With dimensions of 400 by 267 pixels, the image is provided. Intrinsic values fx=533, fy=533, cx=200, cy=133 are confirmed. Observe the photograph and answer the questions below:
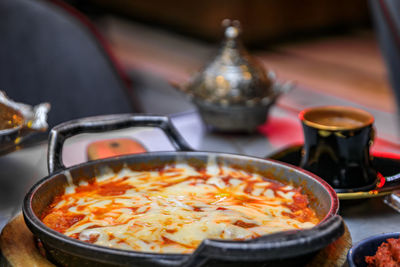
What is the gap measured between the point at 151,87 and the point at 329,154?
3480 millimetres

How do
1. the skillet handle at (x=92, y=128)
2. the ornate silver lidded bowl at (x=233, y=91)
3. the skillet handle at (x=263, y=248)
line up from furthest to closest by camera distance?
1. the ornate silver lidded bowl at (x=233, y=91)
2. the skillet handle at (x=92, y=128)
3. the skillet handle at (x=263, y=248)

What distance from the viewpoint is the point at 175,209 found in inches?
26.6

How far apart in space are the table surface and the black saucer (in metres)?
0.05

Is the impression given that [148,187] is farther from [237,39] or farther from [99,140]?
[237,39]

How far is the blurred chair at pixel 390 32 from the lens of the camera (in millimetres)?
1852

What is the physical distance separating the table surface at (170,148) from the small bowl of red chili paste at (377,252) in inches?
5.1

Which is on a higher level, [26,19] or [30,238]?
[26,19]

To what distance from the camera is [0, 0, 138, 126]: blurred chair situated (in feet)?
6.05

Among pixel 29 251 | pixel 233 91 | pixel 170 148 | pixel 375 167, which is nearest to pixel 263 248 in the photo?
pixel 29 251

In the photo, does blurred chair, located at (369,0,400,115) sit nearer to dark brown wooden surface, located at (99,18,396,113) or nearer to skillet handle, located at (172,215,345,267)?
skillet handle, located at (172,215,345,267)

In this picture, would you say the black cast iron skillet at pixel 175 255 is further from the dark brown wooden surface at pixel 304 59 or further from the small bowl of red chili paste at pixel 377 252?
the dark brown wooden surface at pixel 304 59

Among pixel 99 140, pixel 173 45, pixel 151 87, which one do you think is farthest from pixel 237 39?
pixel 173 45

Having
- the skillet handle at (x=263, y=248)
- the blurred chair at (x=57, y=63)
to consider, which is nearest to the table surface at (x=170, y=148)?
the skillet handle at (x=263, y=248)

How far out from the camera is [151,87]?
4.32m
